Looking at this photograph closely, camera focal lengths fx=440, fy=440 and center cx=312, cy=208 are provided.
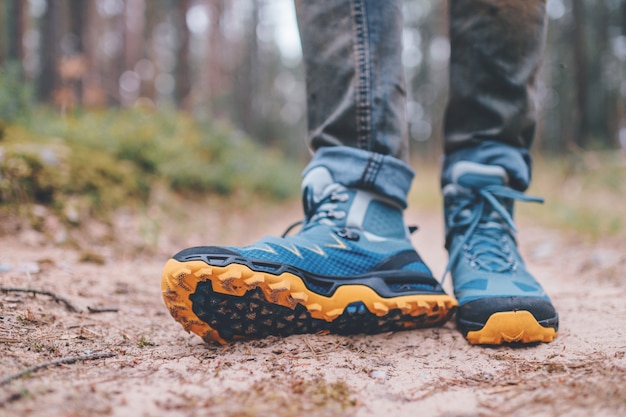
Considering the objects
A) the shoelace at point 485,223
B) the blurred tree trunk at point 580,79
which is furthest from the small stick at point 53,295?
the blurred tree trunk at point 580,79

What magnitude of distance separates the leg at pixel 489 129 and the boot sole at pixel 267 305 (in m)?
0.23

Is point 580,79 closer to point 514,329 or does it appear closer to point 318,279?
point 514,329

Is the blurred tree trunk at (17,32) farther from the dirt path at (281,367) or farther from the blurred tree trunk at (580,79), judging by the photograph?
the blurred tree trunk at (580,79)

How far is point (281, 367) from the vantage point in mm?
881

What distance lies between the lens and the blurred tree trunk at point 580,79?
7.05 meters

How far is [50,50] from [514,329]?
21.9ft

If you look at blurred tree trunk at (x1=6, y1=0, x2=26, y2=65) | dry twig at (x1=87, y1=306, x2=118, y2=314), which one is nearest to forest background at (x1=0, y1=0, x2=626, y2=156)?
blurred tree trunk at (x1=6, y1=0, x2=26, y2=65)

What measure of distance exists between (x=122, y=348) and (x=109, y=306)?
14.0 inches

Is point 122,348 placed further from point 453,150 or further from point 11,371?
point 453,150

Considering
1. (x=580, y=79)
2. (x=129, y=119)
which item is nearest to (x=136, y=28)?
(x=129, y=119)

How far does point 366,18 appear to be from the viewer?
1153 mm

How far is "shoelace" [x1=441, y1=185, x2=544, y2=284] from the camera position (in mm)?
1254

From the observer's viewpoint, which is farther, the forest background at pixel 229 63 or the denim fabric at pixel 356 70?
the forest background at pixel 229 63

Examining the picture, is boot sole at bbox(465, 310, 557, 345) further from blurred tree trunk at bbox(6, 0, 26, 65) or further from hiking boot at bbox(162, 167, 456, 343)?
blurred tree trunk at bbox(6, 0, 26, 65)
